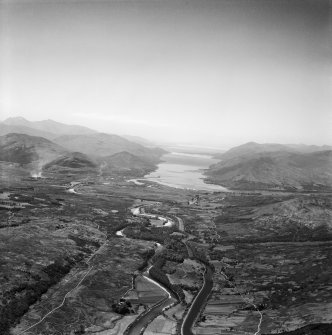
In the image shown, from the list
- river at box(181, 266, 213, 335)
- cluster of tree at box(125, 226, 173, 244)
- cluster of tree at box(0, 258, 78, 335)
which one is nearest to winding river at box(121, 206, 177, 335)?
river at box(181, 266, 213, 335)

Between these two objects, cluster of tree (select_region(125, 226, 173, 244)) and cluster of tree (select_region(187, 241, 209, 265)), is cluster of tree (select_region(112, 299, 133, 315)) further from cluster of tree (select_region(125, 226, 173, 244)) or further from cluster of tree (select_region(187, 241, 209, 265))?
cluster of tree (select_region(125, 226, 173, 244))

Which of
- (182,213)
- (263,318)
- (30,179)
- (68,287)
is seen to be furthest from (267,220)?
(30,179)

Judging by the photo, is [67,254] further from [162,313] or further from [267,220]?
[267,220]

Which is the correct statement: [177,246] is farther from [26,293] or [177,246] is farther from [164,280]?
[26,293]

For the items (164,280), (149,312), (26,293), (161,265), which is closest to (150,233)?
(161,265)

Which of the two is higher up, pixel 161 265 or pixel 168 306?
pixel 168 306

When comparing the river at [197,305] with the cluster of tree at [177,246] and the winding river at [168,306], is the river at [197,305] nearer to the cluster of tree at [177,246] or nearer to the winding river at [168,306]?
the winding river at [168,306]

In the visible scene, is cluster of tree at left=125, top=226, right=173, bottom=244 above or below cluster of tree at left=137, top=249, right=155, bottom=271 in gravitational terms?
above

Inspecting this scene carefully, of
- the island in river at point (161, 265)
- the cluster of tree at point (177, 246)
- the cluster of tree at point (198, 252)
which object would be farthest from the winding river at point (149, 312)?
the cluster of tree at point (198, 252)
